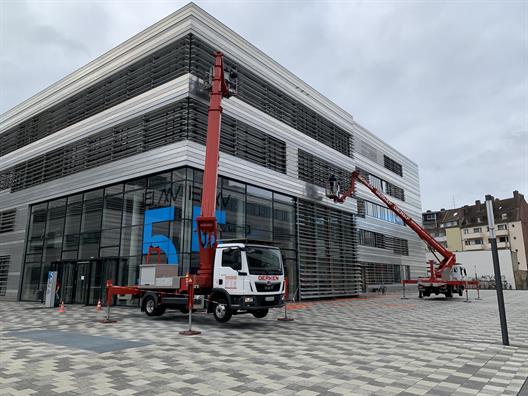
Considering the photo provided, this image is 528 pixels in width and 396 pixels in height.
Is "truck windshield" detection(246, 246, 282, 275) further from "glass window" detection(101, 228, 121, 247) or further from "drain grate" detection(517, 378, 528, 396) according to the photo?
"glass window" detection(101, 228, 121, 247)

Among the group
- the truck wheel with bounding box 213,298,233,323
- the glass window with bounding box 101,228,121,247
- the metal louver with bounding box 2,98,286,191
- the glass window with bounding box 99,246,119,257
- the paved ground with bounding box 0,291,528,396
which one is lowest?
the paved ground with bounding box 0,291,528,396

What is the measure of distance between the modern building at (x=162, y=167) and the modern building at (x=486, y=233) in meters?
36.0

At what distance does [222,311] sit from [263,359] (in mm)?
5467

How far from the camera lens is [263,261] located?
12.9m

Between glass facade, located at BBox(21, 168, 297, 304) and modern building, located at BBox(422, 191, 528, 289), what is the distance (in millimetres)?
44153

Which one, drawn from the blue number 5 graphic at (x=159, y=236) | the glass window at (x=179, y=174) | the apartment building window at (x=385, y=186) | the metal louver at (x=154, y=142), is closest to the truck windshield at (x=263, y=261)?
the blue number 5 graphic at (x=159, y=236)

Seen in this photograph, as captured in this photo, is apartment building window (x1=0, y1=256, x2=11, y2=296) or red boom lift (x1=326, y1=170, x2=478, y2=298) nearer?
apartment building window (x1=0, y1=256, x2=11, y2=296)

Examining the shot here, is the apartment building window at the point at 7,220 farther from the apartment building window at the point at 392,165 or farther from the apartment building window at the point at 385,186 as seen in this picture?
the apartment building window at the point at 392,165

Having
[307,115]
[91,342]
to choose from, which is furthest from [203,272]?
[307,115]

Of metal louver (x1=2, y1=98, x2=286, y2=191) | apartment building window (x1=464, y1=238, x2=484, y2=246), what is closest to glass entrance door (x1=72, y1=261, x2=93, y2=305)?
metal louver (x1=2, y1=98, x2=286, y2=191)

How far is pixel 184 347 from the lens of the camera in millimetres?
8766

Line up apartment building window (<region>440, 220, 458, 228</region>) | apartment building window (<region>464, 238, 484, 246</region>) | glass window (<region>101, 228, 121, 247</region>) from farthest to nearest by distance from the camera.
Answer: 1. apartment building window (<region>440, 220, 458, 228</region>)
2. apartment building window (<region>464, 238, 484, 246</region>)
3. glass window (<region>101, 228, 121, 247</region>)

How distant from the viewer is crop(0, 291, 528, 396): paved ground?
5625 millimetres

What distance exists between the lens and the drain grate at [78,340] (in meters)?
8.67
